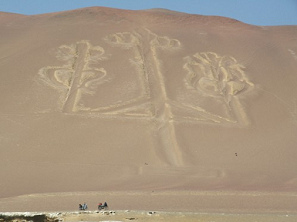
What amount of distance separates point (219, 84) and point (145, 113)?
17.4 feet

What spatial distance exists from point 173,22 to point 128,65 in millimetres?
8499

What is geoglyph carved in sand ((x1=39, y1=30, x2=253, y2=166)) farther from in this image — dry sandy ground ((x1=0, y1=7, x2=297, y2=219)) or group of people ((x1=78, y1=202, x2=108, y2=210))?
group of people ((x1=78, y1=202, x2=108, y2=210))

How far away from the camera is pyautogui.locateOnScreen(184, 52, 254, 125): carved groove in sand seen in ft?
100

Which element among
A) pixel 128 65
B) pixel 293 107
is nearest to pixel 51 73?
pixel 128 65

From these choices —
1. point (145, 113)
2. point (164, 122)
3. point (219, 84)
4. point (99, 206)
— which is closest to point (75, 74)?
point (145, 113)

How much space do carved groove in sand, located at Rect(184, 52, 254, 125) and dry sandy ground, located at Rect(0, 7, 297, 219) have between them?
0.07 metres

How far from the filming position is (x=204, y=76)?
33.5 m

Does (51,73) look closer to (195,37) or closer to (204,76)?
(204,76)

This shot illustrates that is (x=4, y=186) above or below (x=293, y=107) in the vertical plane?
below

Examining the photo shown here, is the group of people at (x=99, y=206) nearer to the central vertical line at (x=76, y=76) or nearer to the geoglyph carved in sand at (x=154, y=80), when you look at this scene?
the geoglyph carved in sand at (x=154, y=80)

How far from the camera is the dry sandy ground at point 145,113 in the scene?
74.6 ft

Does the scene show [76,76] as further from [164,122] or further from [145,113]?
[164,122]

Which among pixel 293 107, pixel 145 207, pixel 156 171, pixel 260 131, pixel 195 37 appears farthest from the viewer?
pixel 195 37

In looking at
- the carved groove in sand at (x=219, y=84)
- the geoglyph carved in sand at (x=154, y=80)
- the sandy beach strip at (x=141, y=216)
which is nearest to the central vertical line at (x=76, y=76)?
the geoglyph carved in sand at (x=154, y=80)
